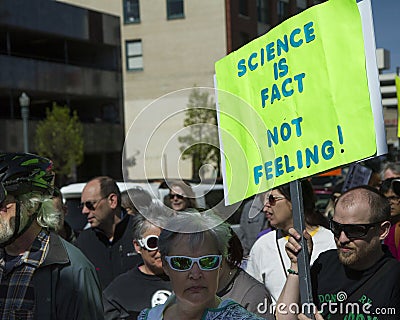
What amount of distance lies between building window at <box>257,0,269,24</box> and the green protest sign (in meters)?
25.0

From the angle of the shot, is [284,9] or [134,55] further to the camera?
[134,55]

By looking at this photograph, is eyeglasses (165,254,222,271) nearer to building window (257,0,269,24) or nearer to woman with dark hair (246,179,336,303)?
woman with dark hair (246,179,336,303)

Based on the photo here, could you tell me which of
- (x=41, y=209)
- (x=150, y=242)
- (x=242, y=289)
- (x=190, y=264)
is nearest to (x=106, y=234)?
(x=150, y=242)

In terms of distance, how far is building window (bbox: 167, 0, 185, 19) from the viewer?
37.5 metres

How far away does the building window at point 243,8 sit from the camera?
112 feet

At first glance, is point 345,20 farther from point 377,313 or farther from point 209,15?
point 209,15

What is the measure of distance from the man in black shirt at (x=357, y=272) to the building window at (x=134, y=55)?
117 feet

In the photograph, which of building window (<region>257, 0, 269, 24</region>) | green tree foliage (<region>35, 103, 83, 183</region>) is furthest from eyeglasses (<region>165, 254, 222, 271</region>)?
green tree foliage (<region>35, 103, 83, 183</region>)

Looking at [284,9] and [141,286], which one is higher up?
[284,9]

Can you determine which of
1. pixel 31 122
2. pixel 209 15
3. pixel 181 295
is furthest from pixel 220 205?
pixel 209 15

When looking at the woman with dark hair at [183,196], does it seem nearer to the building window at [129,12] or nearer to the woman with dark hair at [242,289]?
the woman with dark hair at [242,289]

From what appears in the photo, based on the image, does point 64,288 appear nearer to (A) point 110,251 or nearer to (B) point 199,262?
(B) point 199,262

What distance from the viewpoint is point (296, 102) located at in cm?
318

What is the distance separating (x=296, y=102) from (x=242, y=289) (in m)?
1.25
